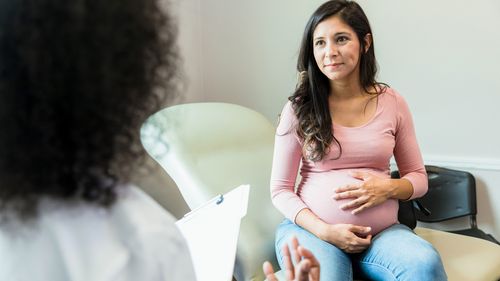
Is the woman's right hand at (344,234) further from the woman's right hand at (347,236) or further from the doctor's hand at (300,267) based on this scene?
the doctor's hand at (300,267)

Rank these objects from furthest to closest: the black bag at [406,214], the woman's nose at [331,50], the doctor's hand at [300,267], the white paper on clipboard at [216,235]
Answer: the black bag at [406,214], the woman's nose at [331,50], the white paper on clipboard at [216,235], the doctor's hand at [300,267]

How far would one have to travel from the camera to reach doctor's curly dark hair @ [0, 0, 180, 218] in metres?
0.38

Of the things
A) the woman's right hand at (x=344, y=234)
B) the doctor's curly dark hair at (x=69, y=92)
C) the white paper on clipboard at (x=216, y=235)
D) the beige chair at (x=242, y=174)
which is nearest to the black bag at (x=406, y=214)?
the beige chair at (x=242, y=174)

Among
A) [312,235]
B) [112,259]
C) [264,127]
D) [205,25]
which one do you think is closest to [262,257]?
[312,235]

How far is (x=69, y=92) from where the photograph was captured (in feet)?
1.30

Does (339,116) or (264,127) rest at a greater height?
(339,116)

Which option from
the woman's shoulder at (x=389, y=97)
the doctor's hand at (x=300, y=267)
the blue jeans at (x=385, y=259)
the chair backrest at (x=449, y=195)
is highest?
the woman's shoulder at (x=389, y=97)

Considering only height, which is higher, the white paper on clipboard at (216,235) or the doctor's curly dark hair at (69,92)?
the doctor's curly dark hair at (69,92)

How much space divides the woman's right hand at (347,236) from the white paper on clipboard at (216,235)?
0.24m

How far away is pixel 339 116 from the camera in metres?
1.31

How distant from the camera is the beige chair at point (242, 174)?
1.29 metres

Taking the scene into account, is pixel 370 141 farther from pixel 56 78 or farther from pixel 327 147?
pixel 56 78

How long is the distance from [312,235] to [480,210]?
95 centimetres

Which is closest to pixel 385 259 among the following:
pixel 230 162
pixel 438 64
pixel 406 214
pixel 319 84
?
pixel 406 214
